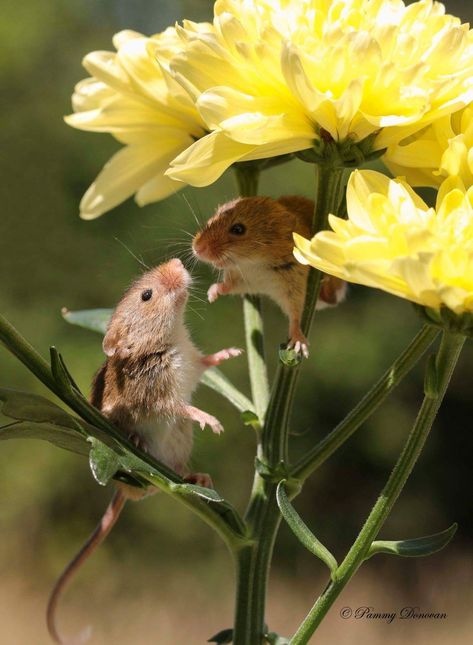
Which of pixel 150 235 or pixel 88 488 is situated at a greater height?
pixel 150 235

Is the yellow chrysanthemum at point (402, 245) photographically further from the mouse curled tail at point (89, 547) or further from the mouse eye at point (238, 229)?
the mouse curled tail at point (89, 547)

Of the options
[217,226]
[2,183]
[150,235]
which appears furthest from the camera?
[2,183]

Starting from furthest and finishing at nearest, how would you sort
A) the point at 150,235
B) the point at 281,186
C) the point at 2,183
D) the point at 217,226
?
the point at 2,183, the point at 281,186, the point at 150,235, the point at 217,226

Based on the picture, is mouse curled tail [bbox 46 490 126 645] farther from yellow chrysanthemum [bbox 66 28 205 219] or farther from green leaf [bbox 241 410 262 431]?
yellow chrysanthemum [bbox 66 28 205 219]

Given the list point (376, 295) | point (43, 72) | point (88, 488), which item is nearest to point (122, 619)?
point (88, 488)

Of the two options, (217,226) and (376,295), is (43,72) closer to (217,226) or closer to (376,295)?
(376,295)

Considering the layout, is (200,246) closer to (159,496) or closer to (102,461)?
(102,461)

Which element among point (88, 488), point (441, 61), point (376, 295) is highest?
point (441, 61)
